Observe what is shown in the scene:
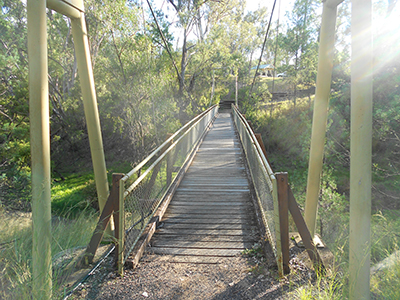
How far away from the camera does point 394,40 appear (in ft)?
36.0

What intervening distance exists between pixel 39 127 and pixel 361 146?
261 centimetres

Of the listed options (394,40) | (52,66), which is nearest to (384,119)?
(394,40)

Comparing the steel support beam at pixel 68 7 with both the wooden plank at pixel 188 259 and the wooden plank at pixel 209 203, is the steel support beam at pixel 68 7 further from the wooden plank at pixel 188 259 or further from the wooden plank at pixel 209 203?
the wooden plank at pixel 209 203

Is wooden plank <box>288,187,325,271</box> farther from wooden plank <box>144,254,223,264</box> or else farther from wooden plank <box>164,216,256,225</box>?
wooden plank <box>164,216,256,225</box>

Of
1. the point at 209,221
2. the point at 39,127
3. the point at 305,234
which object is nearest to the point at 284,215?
the point at 305,234

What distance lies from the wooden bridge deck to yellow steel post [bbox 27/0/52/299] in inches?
54.4

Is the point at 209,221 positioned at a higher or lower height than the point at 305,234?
lower

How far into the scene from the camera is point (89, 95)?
359 centimetres

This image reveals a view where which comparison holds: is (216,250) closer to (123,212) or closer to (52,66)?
(123,212)

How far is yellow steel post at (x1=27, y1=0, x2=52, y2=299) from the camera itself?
2.45 metres

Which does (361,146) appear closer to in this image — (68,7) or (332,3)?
(332,3)

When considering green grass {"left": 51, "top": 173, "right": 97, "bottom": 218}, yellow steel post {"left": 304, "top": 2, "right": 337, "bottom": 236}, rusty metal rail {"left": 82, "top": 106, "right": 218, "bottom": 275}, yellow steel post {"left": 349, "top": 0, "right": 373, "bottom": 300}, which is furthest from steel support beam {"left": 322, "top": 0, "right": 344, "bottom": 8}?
green grass {"left": 51, "top": 173, "right": 97, "bottom": 218}

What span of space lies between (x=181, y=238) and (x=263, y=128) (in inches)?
994

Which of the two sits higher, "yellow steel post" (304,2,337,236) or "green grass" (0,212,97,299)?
"yellow steel post" (304,2,337,236)
